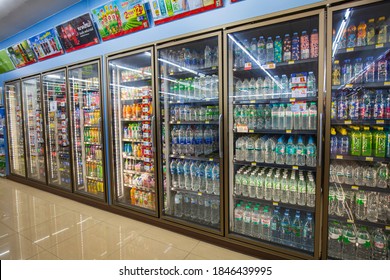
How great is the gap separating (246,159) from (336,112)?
101 centimetres

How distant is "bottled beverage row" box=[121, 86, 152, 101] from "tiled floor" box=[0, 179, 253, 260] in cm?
188

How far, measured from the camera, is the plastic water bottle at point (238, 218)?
8.47 feet

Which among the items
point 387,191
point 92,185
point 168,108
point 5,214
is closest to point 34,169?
point 5,214

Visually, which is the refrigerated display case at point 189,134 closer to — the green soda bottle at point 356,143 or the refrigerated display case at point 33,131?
the green soda bottle at point 356,143

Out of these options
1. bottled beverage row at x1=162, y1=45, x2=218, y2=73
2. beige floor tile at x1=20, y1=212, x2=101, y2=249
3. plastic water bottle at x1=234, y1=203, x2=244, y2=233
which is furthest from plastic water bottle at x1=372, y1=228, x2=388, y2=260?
beige floor tile at x1=20, y1=212, x2=101, y2=249

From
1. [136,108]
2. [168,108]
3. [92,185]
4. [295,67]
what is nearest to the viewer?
[295,67]

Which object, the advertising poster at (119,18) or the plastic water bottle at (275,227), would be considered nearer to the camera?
the plastic water bottle at (275,227)

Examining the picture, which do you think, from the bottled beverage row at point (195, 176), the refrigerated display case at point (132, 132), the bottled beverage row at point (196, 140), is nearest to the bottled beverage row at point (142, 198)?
the refrigerated display case at point (132, 132)

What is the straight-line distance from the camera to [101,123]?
3500 mm

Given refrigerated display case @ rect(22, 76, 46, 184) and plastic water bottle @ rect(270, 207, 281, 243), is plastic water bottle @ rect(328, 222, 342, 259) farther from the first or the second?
refrigerated display case @ rect(22, 76, 46, 184)

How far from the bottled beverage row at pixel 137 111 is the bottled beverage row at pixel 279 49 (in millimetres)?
1436

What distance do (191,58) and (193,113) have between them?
29.4 inches

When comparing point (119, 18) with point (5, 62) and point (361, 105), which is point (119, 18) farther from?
point (5, 62)
